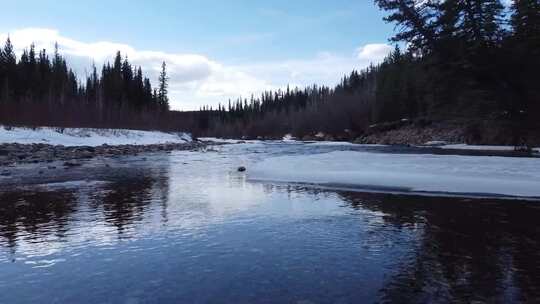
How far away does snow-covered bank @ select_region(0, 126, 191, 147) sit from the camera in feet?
119

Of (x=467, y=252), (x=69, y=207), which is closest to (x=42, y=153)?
(x=69, y=207)

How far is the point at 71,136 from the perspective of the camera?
43562mm

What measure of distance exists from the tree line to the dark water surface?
125 ft

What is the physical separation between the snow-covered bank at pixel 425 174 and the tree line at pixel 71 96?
35.0 meters

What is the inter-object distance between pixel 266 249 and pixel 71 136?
→ 41.9 m

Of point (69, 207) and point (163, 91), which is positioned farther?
point (163, 91)

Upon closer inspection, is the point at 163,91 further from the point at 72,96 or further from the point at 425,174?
the point at 425,174

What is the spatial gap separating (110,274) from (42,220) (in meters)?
4.76

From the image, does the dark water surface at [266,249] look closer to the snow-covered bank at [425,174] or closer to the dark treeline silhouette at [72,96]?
the snow-covered bank at [425,174]

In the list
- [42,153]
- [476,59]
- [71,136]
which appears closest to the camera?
[476,59]

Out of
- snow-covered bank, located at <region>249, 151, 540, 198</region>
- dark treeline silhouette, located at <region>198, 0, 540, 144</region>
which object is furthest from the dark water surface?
dark treeline silhouette, located at <region>198, 0, 540, 144</region>

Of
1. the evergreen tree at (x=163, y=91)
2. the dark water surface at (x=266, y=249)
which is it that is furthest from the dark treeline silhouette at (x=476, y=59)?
the evergreen tree at (x=163, y=91)

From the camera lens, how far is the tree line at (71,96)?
4819cm

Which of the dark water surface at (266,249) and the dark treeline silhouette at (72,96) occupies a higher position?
A: the dark treeline silhouette at (72,96)
